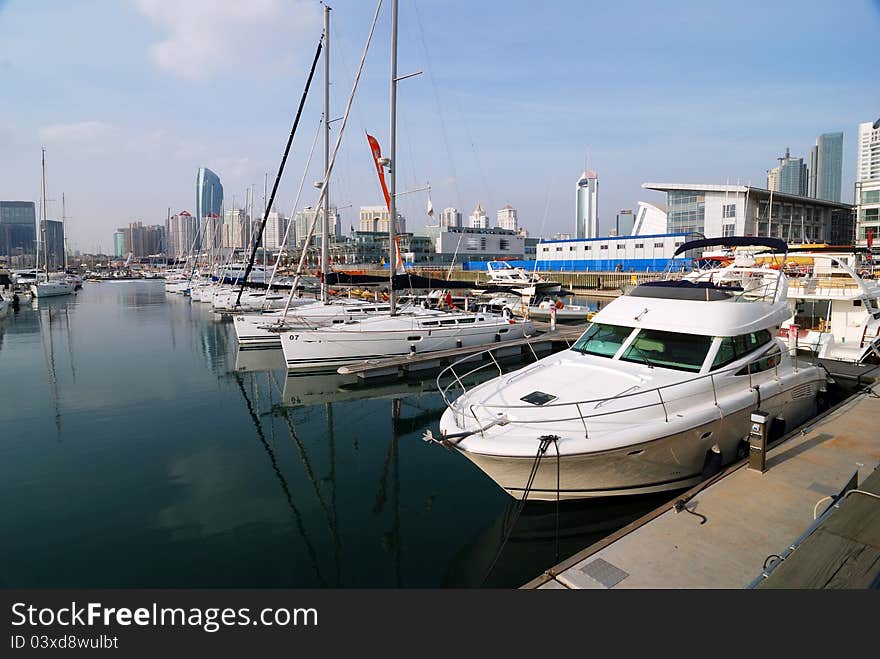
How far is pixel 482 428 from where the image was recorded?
25.1 ft

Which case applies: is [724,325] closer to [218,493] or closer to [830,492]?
[830,492]

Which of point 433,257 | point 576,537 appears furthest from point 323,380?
point 433,257

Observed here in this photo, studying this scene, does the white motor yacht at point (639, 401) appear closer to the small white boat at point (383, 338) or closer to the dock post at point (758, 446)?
the dock post at point (758, 446)

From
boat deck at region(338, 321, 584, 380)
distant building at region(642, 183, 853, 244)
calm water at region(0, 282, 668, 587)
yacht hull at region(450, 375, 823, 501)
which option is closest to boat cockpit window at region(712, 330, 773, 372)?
yacht hull at region(450, 375, 823, 501)

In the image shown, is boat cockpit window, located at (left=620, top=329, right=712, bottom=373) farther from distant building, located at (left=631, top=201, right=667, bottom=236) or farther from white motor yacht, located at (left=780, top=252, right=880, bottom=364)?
distant building, located at (left=631, top=201, right=667, bottom=236)

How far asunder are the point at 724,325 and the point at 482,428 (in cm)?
504

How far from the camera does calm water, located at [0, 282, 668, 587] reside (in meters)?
6.94

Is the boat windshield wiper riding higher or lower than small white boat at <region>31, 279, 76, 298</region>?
lower

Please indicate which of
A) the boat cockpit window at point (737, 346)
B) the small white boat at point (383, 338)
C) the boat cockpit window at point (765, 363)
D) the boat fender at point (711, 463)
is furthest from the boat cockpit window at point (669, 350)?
the small white boat at point (383, 338)

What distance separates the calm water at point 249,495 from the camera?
22.8 ft

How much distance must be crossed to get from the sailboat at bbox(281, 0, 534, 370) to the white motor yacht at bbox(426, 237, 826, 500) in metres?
11.1

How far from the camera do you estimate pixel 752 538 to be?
18.7ft

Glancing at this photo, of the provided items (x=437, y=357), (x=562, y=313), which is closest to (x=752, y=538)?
(x=437, y=357)

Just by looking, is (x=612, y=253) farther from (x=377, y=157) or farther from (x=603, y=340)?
(x=603, y=340)
